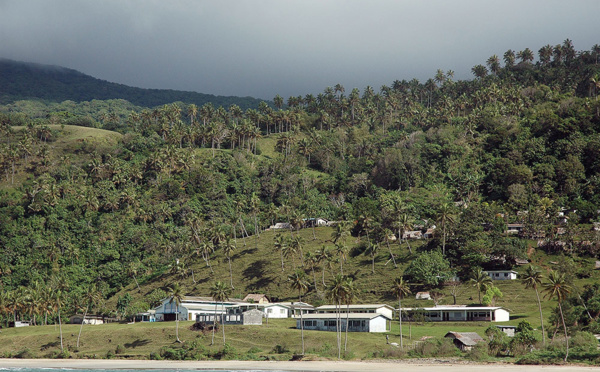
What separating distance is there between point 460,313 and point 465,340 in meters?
25.9

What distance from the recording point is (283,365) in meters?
82.9

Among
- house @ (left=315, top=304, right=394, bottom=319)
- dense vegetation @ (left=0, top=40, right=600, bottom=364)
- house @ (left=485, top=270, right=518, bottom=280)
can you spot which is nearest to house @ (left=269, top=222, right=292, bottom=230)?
dense vegetation @ (left=0, top=40, right=600, bottom=364)

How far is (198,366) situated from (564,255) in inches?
3247

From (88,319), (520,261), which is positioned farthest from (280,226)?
(520,261)

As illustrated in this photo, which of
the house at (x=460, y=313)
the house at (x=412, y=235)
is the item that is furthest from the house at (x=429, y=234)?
the house at (x=460, y=313)

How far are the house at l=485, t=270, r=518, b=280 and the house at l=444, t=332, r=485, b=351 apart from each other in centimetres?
4313

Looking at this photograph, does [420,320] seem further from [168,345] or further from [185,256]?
[185,256]

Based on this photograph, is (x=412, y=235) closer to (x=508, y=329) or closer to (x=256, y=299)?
(x=256, y=299)

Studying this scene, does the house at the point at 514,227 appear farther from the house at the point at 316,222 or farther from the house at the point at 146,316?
the house at the point at 146,316

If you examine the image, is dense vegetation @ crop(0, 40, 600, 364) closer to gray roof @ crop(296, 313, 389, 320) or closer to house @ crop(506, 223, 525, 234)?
house @ crop(506, 223, 525, 234)

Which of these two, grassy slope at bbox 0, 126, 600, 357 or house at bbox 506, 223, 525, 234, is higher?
house at bbox 506, 223, 525, 234

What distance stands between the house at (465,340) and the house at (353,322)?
58.6 ft

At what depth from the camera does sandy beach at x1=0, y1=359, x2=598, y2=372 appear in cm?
7201

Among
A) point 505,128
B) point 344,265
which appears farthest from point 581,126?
point 344,265
